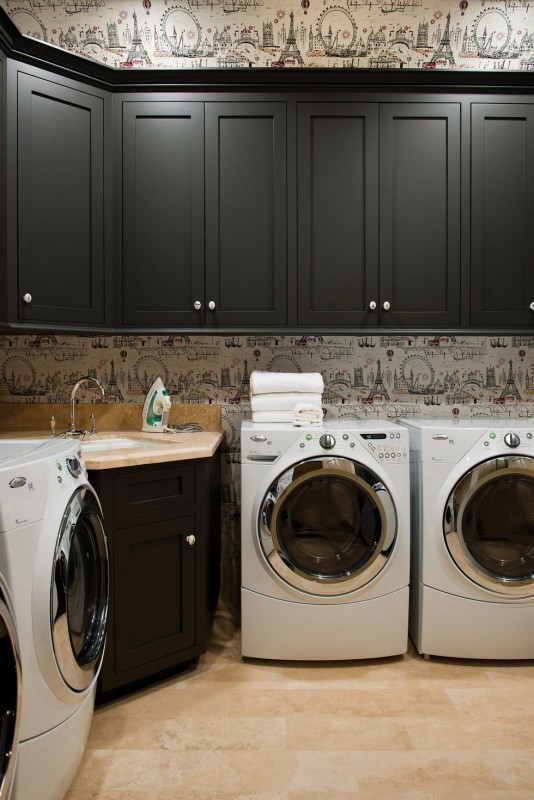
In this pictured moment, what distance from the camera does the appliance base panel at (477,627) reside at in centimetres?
221

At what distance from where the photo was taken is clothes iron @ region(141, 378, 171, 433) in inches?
99.3

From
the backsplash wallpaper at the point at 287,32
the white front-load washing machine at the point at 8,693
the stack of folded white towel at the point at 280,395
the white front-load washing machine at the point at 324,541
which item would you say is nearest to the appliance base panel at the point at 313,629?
the white front-load washing machine at the point at 324,541

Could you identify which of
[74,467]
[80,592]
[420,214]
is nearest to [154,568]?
[80,592]

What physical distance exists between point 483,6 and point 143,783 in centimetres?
356

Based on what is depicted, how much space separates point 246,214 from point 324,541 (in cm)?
142

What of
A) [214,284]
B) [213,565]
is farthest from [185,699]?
[214,284]

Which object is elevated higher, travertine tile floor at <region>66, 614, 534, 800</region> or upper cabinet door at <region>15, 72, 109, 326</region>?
upper cabinet door at <region>15, 72, 109, 326</region>

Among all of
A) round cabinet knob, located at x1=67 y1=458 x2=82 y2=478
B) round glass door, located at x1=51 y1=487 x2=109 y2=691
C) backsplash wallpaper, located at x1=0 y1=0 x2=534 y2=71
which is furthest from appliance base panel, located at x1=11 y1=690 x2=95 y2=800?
backsplash wallpaper, located at x1=0 y1=0 x2=534 y2=71

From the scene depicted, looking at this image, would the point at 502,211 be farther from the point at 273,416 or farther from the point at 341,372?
the point at 273,416

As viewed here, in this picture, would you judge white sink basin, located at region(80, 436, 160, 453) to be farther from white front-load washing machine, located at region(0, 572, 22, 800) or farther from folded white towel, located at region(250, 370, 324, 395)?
white front-load washing machine, located at region(0, 572, 22, 800)

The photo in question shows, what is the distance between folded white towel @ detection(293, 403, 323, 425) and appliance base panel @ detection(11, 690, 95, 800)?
1.21m

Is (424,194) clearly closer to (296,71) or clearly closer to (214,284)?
(296,71)

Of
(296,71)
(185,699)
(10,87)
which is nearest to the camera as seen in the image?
(185,699)

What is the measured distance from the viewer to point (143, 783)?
1.56m
